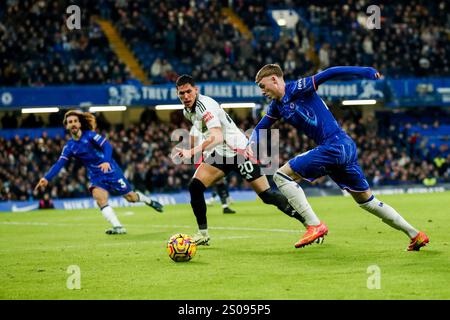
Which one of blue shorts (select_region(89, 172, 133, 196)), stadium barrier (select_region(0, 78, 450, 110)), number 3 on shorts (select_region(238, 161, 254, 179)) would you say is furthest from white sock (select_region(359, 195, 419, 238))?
stadium barrier (select_region(0, 78, 450, 110))

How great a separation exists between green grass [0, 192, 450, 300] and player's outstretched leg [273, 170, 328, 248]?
0.79ft

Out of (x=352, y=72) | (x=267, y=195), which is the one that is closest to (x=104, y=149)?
(x=267, y=195)

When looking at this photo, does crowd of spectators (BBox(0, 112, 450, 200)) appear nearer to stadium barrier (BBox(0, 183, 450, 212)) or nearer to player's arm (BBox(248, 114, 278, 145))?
stadium barrier (BBox(0, 183, 450, 212))

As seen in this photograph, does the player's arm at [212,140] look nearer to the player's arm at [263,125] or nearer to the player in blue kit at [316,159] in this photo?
the player's arm at [263,125]

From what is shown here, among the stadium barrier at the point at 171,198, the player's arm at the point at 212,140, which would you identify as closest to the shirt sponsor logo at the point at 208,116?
the player's arm at the point at 212,140

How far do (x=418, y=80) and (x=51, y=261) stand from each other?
31035mm

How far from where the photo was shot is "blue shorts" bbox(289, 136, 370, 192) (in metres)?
10.9

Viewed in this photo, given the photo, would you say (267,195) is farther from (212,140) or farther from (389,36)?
(389,36)

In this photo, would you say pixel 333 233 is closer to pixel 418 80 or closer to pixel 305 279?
pixel 305 279

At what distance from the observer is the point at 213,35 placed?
39031mm

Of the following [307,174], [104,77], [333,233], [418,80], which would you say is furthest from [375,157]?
[307,174]

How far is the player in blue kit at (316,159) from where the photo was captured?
10875 mm

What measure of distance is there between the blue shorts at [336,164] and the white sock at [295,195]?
0.23 m

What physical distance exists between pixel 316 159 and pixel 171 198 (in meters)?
21.1
